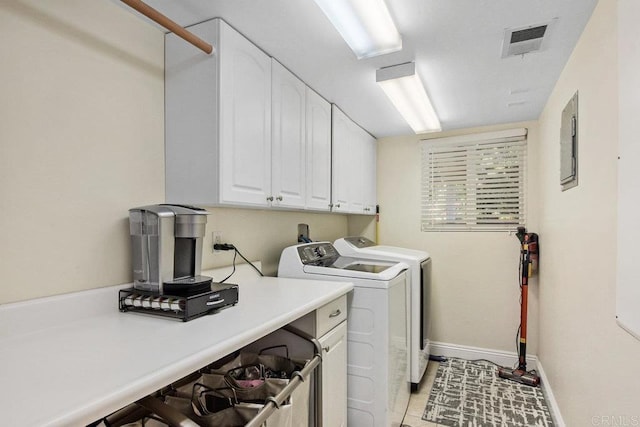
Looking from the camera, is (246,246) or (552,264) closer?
(246,246)

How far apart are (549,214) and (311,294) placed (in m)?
1.97

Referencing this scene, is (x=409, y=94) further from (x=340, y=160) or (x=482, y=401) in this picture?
(x=482, y=401)

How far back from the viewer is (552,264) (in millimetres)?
2342

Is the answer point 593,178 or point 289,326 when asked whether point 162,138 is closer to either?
point 289,326

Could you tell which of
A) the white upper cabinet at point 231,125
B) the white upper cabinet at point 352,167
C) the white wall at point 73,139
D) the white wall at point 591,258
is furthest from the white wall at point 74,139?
the white wall at point 591,258

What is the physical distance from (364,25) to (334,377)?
1716mm

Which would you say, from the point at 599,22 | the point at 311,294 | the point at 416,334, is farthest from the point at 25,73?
the point at 416,334

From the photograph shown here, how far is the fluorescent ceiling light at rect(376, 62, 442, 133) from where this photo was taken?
1.93 metres

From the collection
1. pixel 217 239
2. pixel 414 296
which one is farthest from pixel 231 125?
pixel 414 296

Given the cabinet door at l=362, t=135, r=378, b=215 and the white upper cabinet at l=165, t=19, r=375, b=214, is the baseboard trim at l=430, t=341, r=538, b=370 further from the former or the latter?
the white upper cabinet at l=165, t=19, r=375, b=214

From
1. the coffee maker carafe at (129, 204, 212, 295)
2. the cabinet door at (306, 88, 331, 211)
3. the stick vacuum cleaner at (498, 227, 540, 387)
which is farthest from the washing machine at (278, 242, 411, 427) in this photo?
the stick vacuum cleaner at (498, 227, 540, 387)

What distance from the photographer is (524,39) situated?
169 cm

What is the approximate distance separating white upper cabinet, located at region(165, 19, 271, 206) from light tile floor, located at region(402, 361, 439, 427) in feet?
5.91

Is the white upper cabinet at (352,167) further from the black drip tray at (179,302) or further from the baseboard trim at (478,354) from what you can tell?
the baseboard trim at (478,354)
